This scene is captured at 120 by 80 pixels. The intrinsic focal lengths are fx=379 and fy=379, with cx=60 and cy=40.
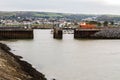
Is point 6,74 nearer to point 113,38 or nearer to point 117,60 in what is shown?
point 117,60

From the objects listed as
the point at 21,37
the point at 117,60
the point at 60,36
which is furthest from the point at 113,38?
the point at 117,60

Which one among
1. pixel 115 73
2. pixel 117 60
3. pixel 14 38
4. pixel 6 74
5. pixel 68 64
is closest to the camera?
pixel 6 74

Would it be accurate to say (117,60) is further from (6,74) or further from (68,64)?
(6,74)

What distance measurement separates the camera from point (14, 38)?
6344 cm

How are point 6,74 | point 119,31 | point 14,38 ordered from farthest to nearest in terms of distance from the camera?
point 119,31 → point 14,38 → point 6,74

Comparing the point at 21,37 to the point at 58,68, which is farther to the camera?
the point at 21,37

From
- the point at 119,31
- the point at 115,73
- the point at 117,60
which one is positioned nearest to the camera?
the point at 115,73

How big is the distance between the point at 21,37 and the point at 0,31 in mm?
3717

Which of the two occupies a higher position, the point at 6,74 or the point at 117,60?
the point at 6,74

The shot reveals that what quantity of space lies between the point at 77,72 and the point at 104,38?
40017 mm

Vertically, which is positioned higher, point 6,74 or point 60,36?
point 6,74

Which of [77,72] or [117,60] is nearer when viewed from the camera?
[77,72]

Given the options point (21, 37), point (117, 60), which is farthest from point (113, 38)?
point (117, 60)

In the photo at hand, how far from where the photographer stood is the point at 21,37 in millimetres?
63781
